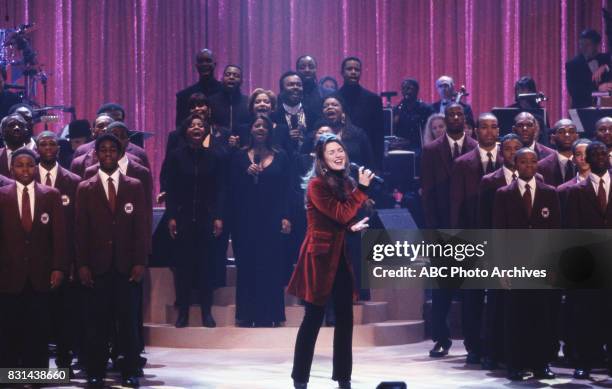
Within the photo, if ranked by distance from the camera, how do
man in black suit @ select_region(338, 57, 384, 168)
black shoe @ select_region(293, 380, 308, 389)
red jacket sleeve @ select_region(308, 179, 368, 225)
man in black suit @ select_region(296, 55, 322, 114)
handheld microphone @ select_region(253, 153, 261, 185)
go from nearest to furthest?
red jacket sleeve @ select_region(308, 179, 368, 225), black shoe @ select_region(293, 380, 308, 389), handheld microphone @ select_region(253, 153, 261, 185), man in black suit @ select_region(338, 57, 384, 168), man in black suit @ select_region(296, 55, 322, 114)

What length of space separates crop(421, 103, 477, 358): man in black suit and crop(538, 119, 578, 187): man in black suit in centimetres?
63

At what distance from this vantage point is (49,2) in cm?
1423

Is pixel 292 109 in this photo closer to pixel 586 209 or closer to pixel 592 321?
pixel 586 209

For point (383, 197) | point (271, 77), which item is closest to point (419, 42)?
point (271, 77)

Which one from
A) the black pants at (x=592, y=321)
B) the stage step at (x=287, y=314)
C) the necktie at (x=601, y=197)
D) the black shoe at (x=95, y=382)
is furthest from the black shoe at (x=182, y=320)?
the necktie at (x=601, y=197)

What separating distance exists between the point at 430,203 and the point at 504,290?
1184 millimetres

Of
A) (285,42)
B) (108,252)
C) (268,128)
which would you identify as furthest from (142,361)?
(285,42)

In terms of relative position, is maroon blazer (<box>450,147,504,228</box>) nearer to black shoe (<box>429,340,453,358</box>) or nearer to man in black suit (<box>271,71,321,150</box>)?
black shoe (<box>429,340,453,358</box>)

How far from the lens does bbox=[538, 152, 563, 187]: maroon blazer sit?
28.4 ft

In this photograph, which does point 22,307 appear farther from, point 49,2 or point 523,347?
point 49,2

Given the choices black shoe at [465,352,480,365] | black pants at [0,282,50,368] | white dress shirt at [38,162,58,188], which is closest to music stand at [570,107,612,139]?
black shoe at [465,352,480,365]

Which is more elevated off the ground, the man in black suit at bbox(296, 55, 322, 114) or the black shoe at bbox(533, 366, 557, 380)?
the man in black suit at bbox(296, 55, 322, 114)

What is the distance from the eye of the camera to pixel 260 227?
9.64 meters

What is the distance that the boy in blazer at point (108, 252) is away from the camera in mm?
7590
